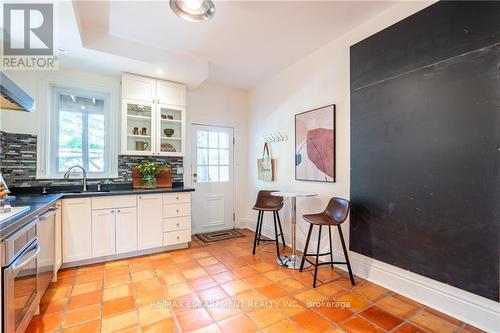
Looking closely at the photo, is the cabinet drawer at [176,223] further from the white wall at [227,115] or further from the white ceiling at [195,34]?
the white ceiling at [195,34]

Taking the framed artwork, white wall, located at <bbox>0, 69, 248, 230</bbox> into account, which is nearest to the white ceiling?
white wall, located at <bbox>0, 69, 248, 230</bbox>

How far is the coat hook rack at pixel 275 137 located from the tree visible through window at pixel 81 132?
2.48 metres

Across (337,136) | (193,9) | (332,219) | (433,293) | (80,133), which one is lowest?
(433,293)

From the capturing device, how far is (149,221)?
10.2 ft

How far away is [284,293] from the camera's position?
7.23ft

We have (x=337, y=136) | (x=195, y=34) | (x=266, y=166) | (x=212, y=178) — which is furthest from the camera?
(x=212, y=178)

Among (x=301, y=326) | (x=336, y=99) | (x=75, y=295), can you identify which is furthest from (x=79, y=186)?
(x=336, y=99)

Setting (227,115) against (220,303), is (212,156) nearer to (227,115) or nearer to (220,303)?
(227,115)

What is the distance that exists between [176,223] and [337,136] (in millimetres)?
2412

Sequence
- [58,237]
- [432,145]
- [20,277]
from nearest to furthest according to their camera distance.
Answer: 1. [20,277]
2. [432,145]
3. [58,237]

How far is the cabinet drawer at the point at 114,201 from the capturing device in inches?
110

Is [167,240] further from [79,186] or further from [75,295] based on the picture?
[79,186]

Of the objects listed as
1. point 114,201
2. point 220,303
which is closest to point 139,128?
point 114,201

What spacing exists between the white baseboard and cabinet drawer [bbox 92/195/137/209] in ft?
8.92
